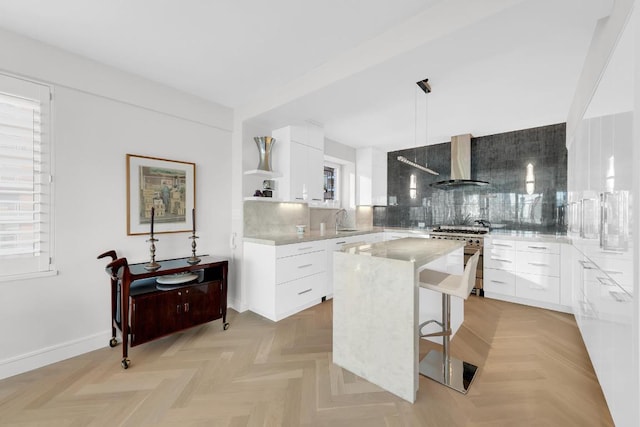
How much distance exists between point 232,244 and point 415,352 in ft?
8.02

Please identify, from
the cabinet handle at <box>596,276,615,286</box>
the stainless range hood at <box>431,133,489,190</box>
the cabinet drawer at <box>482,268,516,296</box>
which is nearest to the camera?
the cabinet handle at <box>596,276,615,286</box>

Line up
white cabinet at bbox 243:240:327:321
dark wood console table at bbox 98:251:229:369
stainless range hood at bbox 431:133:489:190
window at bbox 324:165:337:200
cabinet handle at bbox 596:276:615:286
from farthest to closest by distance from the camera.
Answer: window at bbox 324:165:337:200, stainless range hood at bbox 431:133:489:190, white cabinet at bbox 243:240:327:321, dark wood console table at bbox 98:251:229:369, cabinet handle at bbox 596:276:615:286

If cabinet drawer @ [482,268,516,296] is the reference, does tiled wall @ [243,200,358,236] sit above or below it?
above

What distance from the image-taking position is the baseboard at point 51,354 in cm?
199

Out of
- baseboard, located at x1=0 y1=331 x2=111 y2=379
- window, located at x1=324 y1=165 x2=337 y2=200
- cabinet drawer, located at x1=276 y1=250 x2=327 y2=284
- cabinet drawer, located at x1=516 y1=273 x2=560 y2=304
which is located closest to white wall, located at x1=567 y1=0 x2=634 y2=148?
cabinet drawer, located at x1=516 y1=273 x2=560 y2=304

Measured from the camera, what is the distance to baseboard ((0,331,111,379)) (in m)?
1.99

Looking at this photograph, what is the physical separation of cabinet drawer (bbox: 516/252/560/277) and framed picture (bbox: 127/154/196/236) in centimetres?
419

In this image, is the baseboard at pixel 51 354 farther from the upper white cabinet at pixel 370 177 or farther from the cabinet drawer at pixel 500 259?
the cabinet drawer at pixel 500 259

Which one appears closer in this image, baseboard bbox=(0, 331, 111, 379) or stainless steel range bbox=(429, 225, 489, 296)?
baseboard bbox=(0, 331, 111, 379)

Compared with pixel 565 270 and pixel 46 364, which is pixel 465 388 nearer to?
pixel 565 270

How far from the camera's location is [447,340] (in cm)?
203

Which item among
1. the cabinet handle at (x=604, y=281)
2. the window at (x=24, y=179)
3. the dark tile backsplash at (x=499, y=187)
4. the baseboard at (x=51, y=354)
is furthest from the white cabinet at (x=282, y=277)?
the dark tile backsplash at (x=499, y=187)

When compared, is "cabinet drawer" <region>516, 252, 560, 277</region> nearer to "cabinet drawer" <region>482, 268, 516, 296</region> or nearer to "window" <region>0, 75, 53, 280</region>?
"cabinet drawer" <region>482, 268, 516, 296</region>

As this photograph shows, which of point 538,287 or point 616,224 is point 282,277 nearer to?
point 616,224
